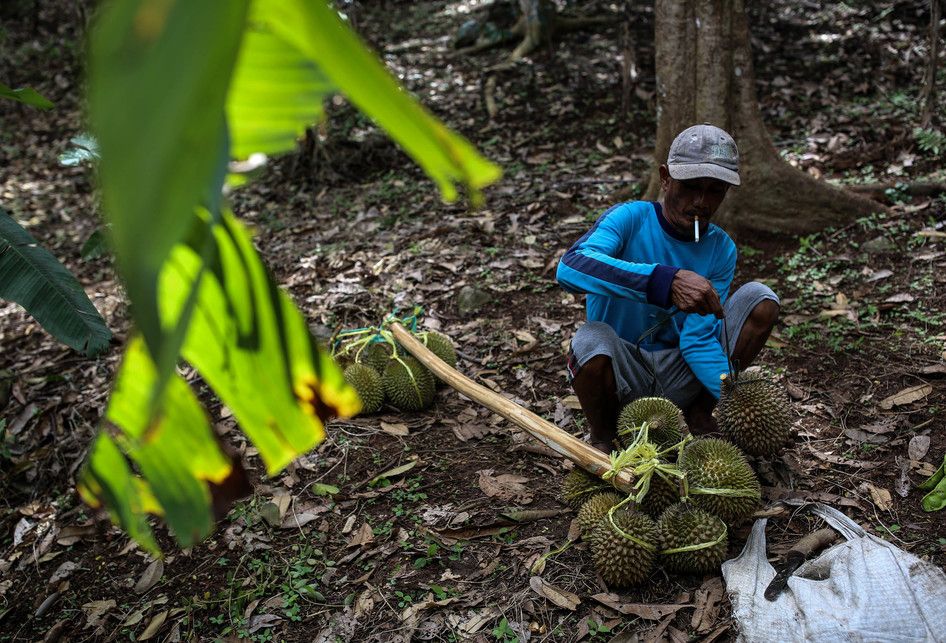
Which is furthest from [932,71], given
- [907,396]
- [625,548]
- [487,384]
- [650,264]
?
[625,548]

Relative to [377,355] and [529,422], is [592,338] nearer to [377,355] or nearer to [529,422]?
[529,422]

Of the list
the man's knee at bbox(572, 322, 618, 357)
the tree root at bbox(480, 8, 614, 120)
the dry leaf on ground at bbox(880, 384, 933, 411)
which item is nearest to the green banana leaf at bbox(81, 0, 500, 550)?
the man's knee at bbox(572, 322, 618, 357)

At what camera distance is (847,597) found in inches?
84.6

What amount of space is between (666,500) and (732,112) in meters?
2.86

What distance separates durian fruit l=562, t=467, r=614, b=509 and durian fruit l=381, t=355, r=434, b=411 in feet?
3.51

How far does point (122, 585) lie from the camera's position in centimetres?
300

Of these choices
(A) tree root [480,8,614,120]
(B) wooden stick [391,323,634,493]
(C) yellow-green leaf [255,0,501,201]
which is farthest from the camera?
(A) tree root [480,8,614,120]

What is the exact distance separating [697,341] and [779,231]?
2.09m

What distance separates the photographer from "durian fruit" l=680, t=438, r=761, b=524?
2.49m

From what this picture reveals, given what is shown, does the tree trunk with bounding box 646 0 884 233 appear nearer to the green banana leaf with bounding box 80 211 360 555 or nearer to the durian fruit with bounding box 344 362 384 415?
the durian fruit with bounding box 344 362 384 415

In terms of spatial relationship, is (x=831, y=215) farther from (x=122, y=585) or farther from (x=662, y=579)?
(x=122, y=585)

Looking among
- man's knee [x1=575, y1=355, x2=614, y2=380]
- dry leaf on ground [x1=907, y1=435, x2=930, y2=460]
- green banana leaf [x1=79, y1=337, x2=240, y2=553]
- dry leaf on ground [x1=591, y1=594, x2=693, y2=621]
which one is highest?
green banana leaf [x1=79, y1=337, x2=240, y2=553]

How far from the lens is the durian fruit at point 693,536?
2410mm

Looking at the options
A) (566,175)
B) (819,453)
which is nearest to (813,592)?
(819,453)
